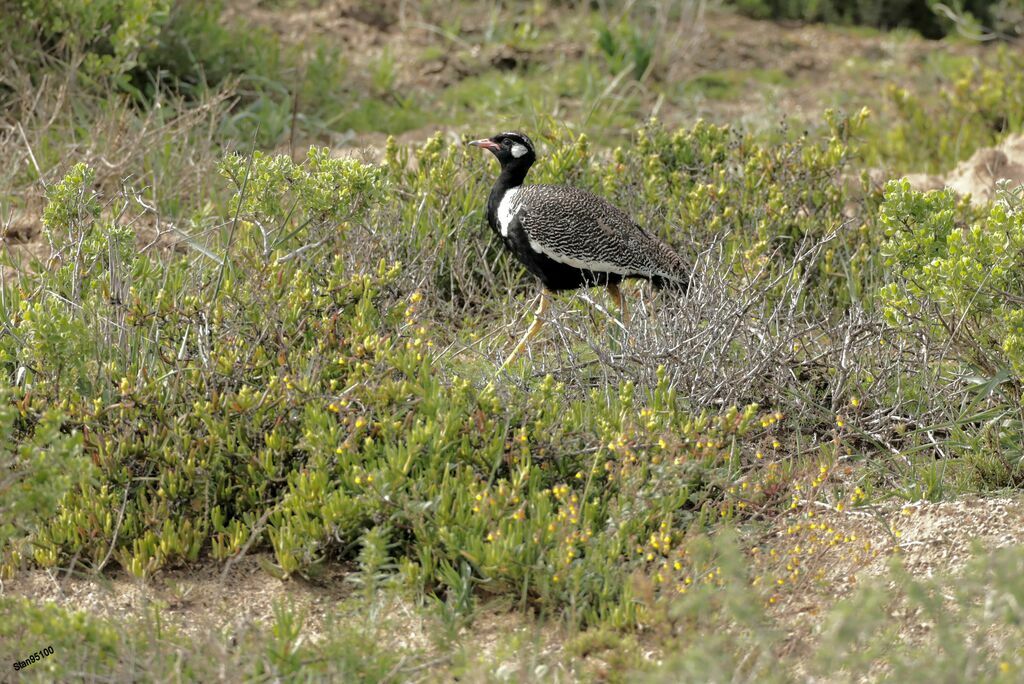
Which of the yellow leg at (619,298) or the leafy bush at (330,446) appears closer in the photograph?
the leafy bush at (330,446)

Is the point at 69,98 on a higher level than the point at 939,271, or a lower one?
lower

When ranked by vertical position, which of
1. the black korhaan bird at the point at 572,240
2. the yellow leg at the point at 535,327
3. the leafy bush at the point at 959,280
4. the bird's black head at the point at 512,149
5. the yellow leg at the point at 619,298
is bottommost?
the yellow leg at the point at 619,298

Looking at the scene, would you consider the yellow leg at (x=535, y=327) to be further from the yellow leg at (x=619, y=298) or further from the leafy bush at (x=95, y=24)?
the leafy bush at (x=95, y=24)

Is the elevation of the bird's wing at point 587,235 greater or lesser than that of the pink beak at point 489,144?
lesser

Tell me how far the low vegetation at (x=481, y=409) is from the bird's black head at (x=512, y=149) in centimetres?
37

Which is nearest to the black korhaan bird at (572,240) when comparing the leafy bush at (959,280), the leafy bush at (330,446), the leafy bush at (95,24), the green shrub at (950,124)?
the leafy bush at (330,446)

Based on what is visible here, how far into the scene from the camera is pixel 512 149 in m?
6.27

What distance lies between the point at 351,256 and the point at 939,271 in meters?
2.45

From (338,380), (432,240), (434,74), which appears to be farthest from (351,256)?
(434,74)

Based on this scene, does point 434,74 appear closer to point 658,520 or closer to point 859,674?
point 658,520

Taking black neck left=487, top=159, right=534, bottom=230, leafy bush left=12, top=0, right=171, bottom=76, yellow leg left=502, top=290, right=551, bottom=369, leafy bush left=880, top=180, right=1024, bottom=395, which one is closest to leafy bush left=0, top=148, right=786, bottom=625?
yellow leg left=502, top=290, right=551, bottom=369

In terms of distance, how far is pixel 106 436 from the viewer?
14.8 feet

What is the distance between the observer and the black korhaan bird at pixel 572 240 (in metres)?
5.89

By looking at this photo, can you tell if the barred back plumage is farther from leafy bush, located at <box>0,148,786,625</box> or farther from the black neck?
leafy bush, located at <box>0,148,786,625</box>
